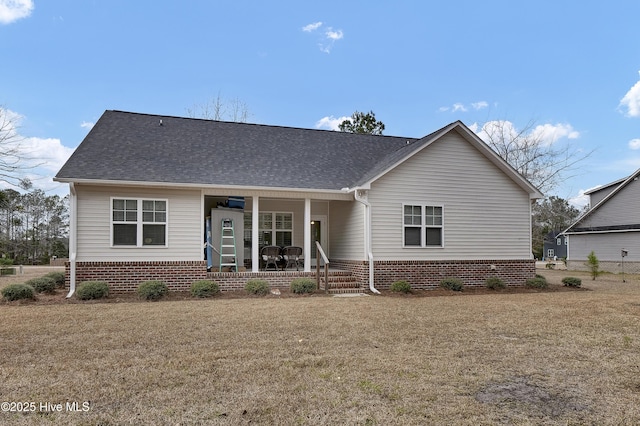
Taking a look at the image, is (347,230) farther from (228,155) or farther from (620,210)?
(620,210)

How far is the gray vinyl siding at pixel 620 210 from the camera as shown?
24.0 m

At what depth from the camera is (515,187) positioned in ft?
49.0

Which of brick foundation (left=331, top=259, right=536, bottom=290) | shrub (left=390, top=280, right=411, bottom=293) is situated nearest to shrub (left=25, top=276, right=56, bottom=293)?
brick foundation (left=331, top=259, right=536, bottom=290)

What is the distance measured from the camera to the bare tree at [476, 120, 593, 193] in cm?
2670

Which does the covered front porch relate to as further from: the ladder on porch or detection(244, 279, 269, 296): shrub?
detection(244, 279, 269, 296): shrub

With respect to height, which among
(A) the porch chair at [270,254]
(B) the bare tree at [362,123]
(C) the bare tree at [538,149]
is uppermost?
(B) the bare tree at [362,123]

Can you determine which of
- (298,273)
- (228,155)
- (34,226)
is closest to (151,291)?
(298,273)

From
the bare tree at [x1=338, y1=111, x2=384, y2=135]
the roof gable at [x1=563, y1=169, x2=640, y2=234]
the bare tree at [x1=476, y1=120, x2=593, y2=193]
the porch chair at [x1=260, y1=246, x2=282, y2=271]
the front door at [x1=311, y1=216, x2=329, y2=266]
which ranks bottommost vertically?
the porch chair at [x1=260, y1=246, x2=282, y2=271]

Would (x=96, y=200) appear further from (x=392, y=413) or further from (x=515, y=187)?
(x=515, y=187)

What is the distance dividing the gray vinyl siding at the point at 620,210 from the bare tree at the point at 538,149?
2782 millimetres

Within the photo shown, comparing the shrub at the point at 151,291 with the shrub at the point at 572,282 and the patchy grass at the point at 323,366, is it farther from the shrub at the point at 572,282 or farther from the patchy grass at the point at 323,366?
the shrub at the point at 572,282

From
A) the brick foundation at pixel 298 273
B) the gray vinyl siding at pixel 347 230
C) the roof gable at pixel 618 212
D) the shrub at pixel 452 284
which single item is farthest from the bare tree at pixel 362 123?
the shrub at pixel 452 284

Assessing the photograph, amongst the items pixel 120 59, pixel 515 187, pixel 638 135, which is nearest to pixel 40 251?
pixel 120 59

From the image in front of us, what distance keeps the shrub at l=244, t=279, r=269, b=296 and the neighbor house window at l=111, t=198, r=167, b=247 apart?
285cm
